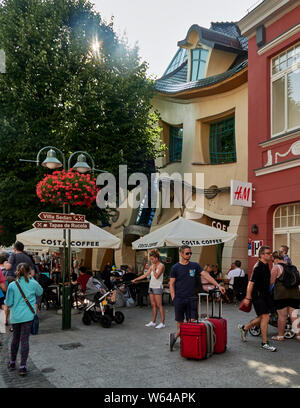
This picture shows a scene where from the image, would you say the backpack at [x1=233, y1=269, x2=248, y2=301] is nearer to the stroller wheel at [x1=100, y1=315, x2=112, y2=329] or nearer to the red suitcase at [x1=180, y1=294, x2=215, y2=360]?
the stroller wheel at [x1=100, y1=315, x2=112, y2=329]

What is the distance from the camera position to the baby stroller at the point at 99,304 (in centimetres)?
1000

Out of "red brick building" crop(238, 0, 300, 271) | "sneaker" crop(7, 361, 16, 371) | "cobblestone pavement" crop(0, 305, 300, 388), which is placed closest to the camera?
"cobblestone pavement" crop(0, 305, 300, 388)

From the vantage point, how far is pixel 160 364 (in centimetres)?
636

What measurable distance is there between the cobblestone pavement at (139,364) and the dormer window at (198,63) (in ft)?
46.3

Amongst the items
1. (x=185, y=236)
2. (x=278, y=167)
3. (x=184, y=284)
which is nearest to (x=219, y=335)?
(x=184, y=284)

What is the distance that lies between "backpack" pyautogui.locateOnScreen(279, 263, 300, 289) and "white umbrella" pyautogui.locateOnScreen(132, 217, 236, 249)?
4282 mm

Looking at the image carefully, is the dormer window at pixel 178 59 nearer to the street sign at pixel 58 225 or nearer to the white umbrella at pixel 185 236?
the white umbrella at pixel 185 236

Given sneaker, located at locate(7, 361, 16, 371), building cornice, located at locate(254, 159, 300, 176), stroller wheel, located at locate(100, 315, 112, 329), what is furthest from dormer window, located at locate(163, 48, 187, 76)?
sneaker, located at locate(7, 361, 16, 371)

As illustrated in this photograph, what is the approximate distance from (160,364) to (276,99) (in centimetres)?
991

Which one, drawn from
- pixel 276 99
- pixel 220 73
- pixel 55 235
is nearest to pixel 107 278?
pixel 55 235

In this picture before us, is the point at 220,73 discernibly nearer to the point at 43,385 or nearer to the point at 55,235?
the point at 55,235

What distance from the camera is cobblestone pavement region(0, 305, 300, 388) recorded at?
5.50 meters

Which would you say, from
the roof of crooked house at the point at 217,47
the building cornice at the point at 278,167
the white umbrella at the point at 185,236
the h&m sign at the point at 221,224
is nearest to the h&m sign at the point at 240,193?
the building cornice at the point at 278,167
